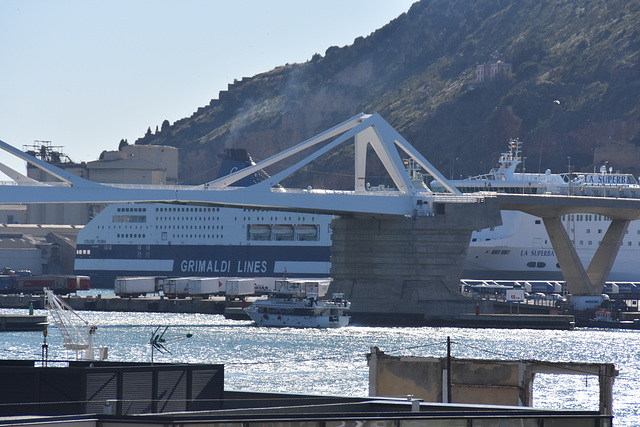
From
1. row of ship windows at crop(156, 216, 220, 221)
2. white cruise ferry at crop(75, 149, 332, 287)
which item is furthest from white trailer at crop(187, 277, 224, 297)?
A: row of ship windows at crop(156, 216, 220, 221)

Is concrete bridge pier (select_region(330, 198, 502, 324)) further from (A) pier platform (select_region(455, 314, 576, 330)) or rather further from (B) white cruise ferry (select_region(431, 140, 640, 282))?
(B) white cruise ferry (select_region(431, 140, 640, 282))

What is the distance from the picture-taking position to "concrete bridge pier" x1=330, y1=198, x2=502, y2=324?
175 ft

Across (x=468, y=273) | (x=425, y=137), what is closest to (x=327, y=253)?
(x=468, y=273)

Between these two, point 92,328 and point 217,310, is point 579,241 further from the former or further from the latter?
point 92,328

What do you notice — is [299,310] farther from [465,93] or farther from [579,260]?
[465,93]

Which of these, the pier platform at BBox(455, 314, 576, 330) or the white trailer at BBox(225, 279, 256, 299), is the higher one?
the white trailer at BBox(225, 279, 256, 299)

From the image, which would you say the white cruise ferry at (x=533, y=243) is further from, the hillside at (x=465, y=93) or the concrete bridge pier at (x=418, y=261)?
the hillside at (x=465, y=93)

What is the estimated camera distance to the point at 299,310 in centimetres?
5456

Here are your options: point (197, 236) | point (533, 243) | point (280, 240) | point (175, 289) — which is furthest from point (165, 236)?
point (533, 243)

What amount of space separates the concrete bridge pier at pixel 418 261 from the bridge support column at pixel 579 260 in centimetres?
640

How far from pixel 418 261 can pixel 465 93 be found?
82924 millimetres

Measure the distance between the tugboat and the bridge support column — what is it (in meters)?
11.5

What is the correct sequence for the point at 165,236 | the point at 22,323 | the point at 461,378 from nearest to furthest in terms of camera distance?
the point at 461,378
the point at 22,323
the point at 165,236

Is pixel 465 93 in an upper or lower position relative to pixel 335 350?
upper
